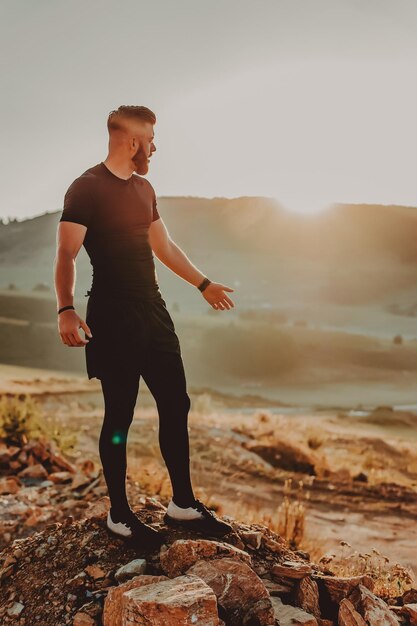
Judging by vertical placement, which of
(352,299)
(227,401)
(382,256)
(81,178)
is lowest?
(227,401)

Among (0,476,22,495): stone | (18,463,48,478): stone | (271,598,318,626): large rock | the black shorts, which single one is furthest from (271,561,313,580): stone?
(18,463,48,478): stone

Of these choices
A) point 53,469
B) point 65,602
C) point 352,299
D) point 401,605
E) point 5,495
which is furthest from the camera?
point 352,299

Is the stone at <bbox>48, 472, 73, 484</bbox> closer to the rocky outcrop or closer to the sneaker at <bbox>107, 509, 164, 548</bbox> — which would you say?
the rocky outcrop

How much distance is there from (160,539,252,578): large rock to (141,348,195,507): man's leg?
0.35 metres

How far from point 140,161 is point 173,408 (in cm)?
115

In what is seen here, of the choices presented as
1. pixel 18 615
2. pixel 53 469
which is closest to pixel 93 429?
pixel 53 469

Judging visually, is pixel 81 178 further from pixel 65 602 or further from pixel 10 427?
pixel 10 427

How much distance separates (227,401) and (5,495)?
20328 millimetres

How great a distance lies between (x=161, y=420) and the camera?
3.07 meters

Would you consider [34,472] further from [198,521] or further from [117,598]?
[117,598]

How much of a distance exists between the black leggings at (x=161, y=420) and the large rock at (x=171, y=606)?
2.11 ft

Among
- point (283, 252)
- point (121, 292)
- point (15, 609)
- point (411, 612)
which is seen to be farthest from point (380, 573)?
point (283, 252)

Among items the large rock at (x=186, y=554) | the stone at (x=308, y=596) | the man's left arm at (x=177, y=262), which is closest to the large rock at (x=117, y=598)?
the large rock at (x=186, y=554)

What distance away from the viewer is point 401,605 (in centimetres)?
318
